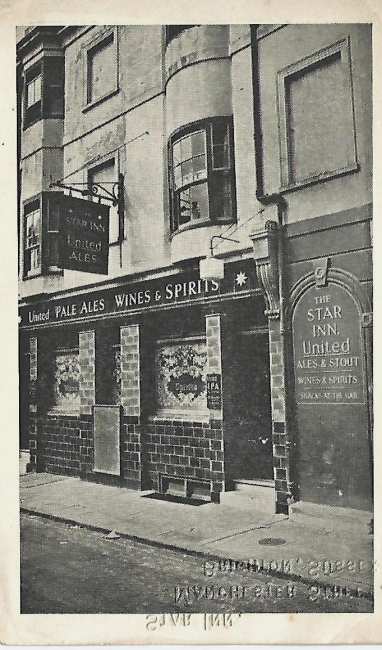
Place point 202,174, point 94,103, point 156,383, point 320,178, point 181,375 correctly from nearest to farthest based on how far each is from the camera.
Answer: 1. point 320,178
2. point 94,103
3. point 202,174
4. point 181,375
5. point 156,383

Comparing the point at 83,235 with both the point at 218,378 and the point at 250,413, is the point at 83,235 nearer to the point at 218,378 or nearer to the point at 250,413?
the point at 218,378

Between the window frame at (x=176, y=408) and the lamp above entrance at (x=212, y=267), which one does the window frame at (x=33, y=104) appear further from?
the window frame at (x=176, y=408)

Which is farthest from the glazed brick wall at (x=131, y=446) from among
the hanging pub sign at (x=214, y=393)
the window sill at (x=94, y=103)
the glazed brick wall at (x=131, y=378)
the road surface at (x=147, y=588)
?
the window sill at (x=94, y=103)

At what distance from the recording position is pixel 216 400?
600 cm

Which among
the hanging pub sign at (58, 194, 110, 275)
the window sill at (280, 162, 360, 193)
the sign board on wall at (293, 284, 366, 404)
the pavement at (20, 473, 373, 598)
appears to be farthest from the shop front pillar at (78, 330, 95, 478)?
the window sill at (280, 162, 360, 193)

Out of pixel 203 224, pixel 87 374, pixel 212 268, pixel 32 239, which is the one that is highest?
pixel 203 224

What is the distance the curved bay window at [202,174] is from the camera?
570 cm

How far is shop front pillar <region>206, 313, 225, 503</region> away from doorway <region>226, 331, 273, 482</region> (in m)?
0.10

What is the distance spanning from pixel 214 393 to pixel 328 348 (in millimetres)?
1682

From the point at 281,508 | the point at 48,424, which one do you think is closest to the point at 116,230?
the point at 48,424

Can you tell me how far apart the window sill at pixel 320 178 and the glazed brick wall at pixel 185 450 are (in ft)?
8.33

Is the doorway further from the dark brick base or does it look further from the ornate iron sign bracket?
the ornate iron sign bracket

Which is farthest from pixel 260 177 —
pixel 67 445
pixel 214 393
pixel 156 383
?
pixel 67 445

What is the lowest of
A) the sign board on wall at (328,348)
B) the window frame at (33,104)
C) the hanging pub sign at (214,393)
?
the hanging pub sign at (214,393)
